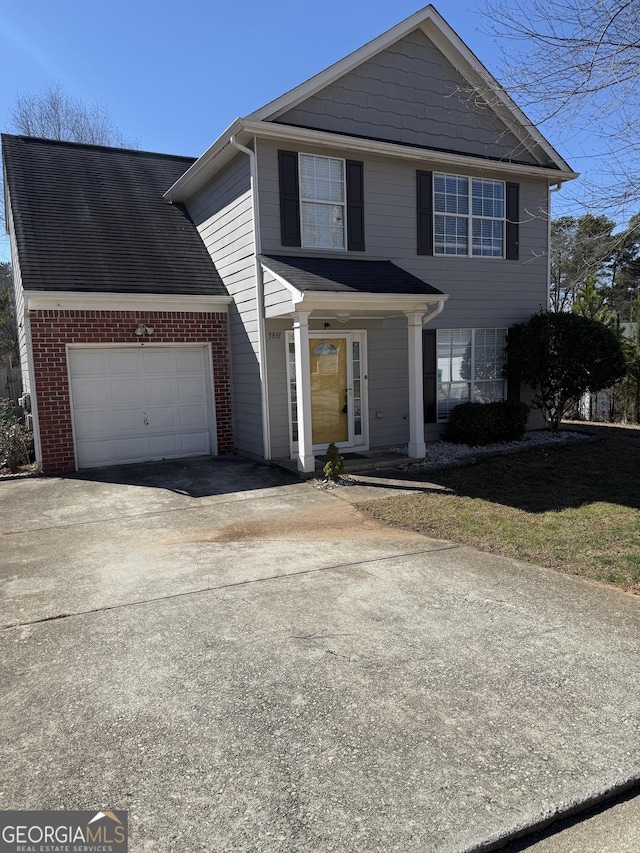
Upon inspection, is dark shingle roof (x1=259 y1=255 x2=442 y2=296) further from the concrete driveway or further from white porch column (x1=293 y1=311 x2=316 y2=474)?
the concrete driveway

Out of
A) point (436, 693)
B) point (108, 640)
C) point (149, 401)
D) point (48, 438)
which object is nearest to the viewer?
point (436, 693)

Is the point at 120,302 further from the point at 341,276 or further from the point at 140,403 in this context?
the point at 341,276

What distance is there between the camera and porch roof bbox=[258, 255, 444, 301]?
893cm

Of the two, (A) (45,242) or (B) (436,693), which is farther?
(A) (45,242)

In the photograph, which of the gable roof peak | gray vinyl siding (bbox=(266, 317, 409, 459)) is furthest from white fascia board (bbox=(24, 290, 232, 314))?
the gable roof peak

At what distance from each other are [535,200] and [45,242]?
32.2ft

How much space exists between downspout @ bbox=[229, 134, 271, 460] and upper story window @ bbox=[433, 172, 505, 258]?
3.72 m

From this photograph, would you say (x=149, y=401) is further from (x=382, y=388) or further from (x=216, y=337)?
(x=382, y=388)

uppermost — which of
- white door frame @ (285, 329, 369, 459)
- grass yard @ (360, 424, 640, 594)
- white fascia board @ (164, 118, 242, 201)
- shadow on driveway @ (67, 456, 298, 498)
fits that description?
white fascia board @ (164, 118, 242, 201)

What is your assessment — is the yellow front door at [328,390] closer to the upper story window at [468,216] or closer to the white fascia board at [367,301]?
the white fascia board at [367,301]

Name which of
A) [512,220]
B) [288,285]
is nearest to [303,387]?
[288,285]

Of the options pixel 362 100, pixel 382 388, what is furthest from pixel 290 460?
pixel 362 100

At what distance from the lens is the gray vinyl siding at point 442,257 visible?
986 cm

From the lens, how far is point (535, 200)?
12.5 metres
